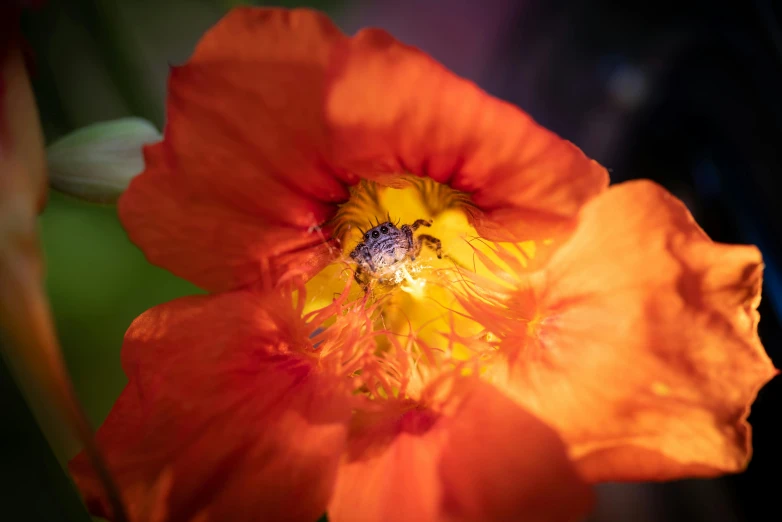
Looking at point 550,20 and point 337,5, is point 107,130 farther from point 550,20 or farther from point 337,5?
point 550,20

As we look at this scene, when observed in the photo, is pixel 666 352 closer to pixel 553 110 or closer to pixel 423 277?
pixel 423 277

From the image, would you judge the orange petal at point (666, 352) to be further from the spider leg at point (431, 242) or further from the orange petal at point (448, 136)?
the spider leg at point (431, 242)

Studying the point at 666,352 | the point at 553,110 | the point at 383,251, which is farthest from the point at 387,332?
the point at 553,110

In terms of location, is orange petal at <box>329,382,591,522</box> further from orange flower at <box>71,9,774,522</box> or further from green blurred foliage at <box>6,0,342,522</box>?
green blurred foliage at <box>6,0,342,522</box>

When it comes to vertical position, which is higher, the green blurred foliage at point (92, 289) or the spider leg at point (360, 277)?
the spider leg at point (360, 277)

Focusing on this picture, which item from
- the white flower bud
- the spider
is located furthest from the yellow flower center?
the white flower bud

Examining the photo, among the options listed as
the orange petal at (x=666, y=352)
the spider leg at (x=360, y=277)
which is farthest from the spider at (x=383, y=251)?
the orange petal at (x=666, y=352)
